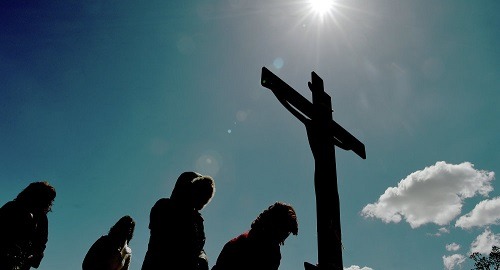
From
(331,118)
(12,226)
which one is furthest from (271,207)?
(12,226)

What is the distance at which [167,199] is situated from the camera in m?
2.54

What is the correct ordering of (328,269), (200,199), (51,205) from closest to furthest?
(200,199), (328,269), (51,205)

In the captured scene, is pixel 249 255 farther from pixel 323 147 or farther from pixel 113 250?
pixel 113 250

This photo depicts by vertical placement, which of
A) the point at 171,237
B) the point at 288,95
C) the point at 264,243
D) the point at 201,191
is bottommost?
the point at 171,237

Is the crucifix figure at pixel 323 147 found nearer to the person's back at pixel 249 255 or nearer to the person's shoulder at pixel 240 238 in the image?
the person's back at pixel 249 255

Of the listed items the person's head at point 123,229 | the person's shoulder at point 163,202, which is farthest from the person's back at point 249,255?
the person's head at point 123,229

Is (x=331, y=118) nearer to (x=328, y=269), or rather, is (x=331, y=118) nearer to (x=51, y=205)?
(x=328, y=269)

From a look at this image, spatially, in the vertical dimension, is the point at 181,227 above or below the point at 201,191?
below

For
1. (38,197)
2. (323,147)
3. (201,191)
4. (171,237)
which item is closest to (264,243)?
(201,191)

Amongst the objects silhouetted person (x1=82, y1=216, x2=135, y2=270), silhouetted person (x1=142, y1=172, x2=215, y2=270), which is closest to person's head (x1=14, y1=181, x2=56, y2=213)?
silhouetted person (x1=82, y1=216, x2=135, y2=270)

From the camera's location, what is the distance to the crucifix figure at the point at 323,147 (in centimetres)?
308

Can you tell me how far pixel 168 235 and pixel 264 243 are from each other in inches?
41.6

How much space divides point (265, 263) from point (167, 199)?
3.80ft

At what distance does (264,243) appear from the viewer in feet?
10.1
